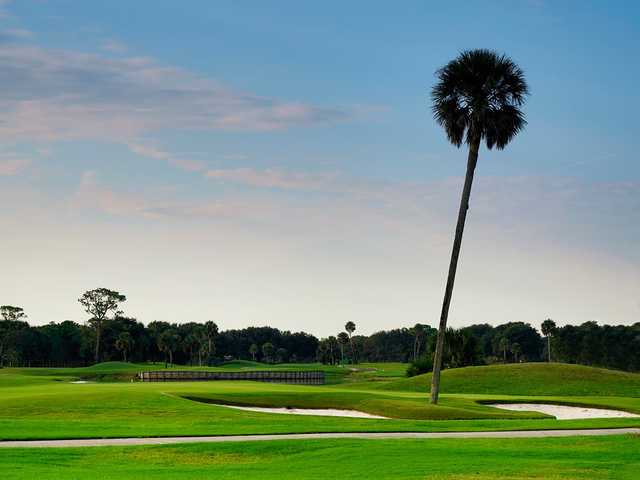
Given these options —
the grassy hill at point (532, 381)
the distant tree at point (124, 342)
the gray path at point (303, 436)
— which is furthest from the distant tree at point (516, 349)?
the gray path at point (303, 436)

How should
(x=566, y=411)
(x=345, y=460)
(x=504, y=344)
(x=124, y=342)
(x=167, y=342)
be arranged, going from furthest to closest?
(x=504, y=344) → (x=167, y=342) → (x=124, y=342) → (x=566, y=411) → (x=345, y=460)

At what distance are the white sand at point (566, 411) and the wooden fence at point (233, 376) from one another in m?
40.5

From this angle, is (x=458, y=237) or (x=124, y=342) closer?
(x=458, y=237)

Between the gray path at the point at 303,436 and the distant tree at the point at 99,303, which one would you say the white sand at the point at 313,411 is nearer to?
the gray path at the point at 303,436

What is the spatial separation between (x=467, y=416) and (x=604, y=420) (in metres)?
6.25

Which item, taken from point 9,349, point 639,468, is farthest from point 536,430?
point 9,349

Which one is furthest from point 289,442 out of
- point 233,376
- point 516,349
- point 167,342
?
point 516,349

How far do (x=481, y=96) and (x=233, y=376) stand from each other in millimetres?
56909

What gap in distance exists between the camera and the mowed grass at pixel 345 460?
2130 cm

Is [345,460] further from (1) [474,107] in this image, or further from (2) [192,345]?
(2) [192,345]

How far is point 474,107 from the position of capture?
154ft

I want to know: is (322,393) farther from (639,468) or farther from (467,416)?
(639,468)

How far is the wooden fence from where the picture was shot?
3533 inches

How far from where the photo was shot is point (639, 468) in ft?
74.4
